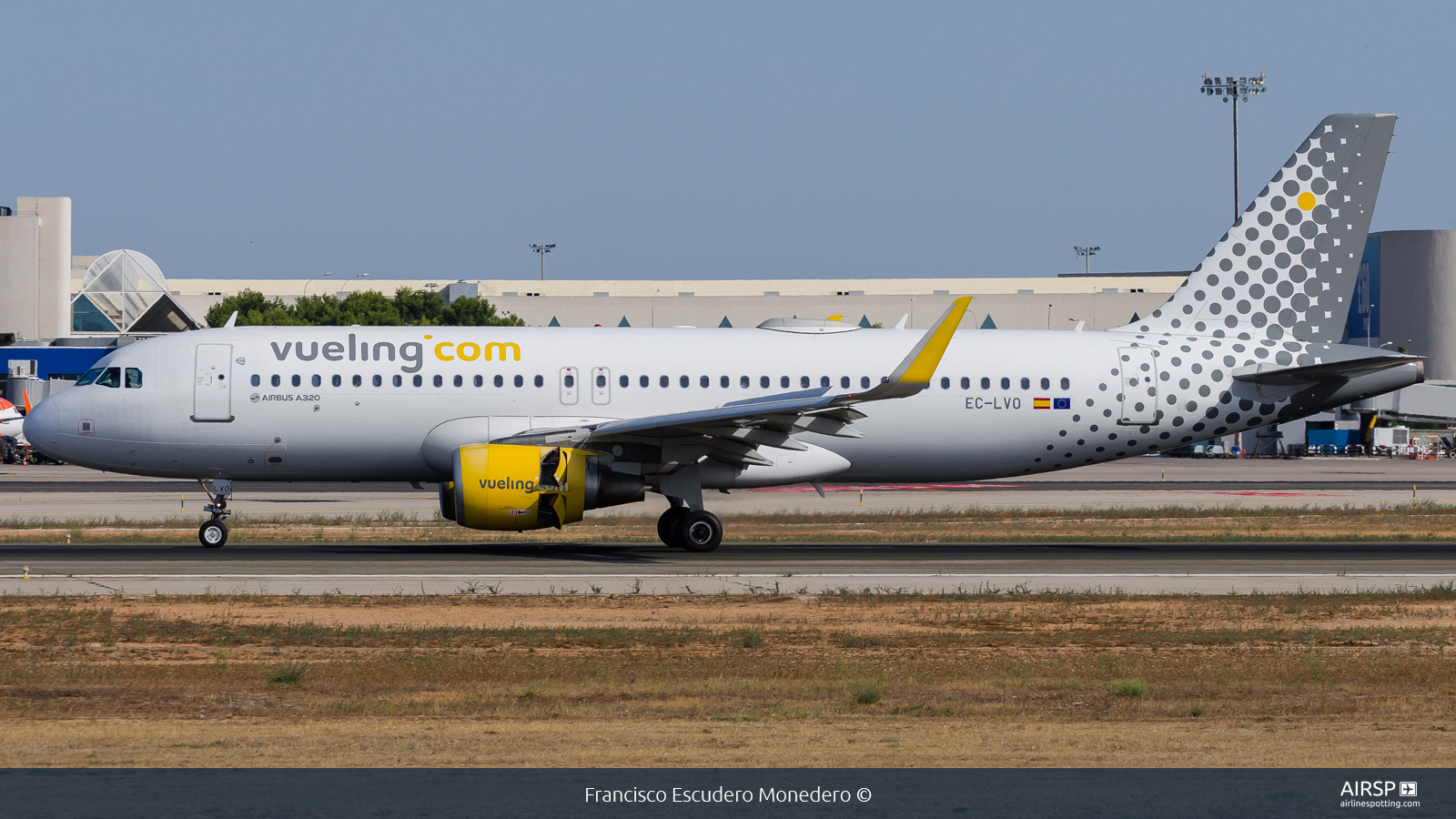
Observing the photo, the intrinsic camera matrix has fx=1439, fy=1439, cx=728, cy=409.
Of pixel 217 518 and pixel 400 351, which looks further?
pixel 400 351

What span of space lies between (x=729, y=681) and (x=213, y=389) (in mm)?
16927

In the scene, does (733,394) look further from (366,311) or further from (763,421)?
(366,311)

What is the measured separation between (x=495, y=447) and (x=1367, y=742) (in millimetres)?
17301

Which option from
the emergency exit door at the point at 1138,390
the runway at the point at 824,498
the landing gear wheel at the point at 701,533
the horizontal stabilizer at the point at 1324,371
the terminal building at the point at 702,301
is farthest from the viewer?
the terminal building at the point at 702,301

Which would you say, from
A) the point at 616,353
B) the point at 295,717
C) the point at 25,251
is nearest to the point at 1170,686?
the point at 295,717

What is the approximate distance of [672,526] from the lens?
28.3 m

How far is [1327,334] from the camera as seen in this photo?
3166 cm

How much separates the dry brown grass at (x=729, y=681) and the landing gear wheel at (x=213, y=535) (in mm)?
7943

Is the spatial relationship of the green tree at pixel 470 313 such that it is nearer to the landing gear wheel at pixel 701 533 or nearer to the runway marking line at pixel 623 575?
the landing gear wheel at pixel 701 533

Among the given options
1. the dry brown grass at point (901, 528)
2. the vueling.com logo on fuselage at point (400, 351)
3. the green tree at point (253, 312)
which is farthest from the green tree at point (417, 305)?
the vueling.com logo on fuselage at point (400, 351)

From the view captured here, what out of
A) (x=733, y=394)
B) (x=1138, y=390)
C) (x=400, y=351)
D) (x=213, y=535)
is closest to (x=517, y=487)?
(x=400, y=351)

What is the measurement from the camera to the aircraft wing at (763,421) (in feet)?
83.1

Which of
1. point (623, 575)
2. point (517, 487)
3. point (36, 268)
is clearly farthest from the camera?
point (36, 268)

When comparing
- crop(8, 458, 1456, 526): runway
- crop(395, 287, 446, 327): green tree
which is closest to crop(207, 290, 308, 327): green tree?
crop(395, 287, 446, 327): green tree
